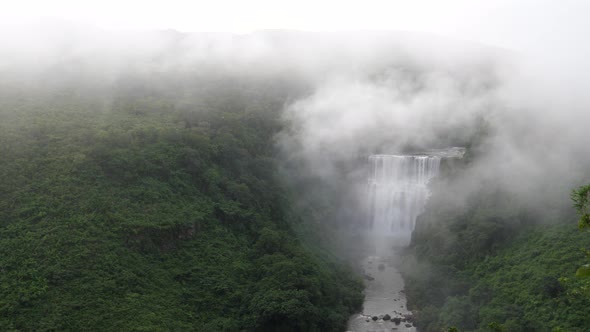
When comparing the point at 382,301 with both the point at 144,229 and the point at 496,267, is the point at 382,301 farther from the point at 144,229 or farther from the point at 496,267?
the point at 144,229

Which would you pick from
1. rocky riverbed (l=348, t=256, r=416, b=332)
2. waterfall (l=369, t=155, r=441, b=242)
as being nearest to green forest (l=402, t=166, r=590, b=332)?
rocky riverbed (l=348, t=256, r=416, b=332)

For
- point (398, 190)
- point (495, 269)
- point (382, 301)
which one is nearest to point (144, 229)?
point (382, 301)

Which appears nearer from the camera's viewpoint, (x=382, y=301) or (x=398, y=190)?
(x=382, y=301)

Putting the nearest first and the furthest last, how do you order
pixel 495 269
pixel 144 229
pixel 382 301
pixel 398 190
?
1. pixel 144 229
2. pixel 495 269
3. pixel 382 301
4. pixel 398 190

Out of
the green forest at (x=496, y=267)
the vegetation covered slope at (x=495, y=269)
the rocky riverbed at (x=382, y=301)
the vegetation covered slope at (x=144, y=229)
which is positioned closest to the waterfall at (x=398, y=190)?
the green forest at (x=496, y=267)

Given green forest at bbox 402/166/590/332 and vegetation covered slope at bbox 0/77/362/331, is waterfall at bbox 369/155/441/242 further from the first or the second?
vegetation covered slope at bbox 0/77/362/331

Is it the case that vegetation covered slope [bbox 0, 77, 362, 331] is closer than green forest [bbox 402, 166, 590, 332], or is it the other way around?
vegetation covered slope [bbox 0, 77, 362, 331]

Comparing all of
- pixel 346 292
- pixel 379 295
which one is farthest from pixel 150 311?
pixel 379 295
